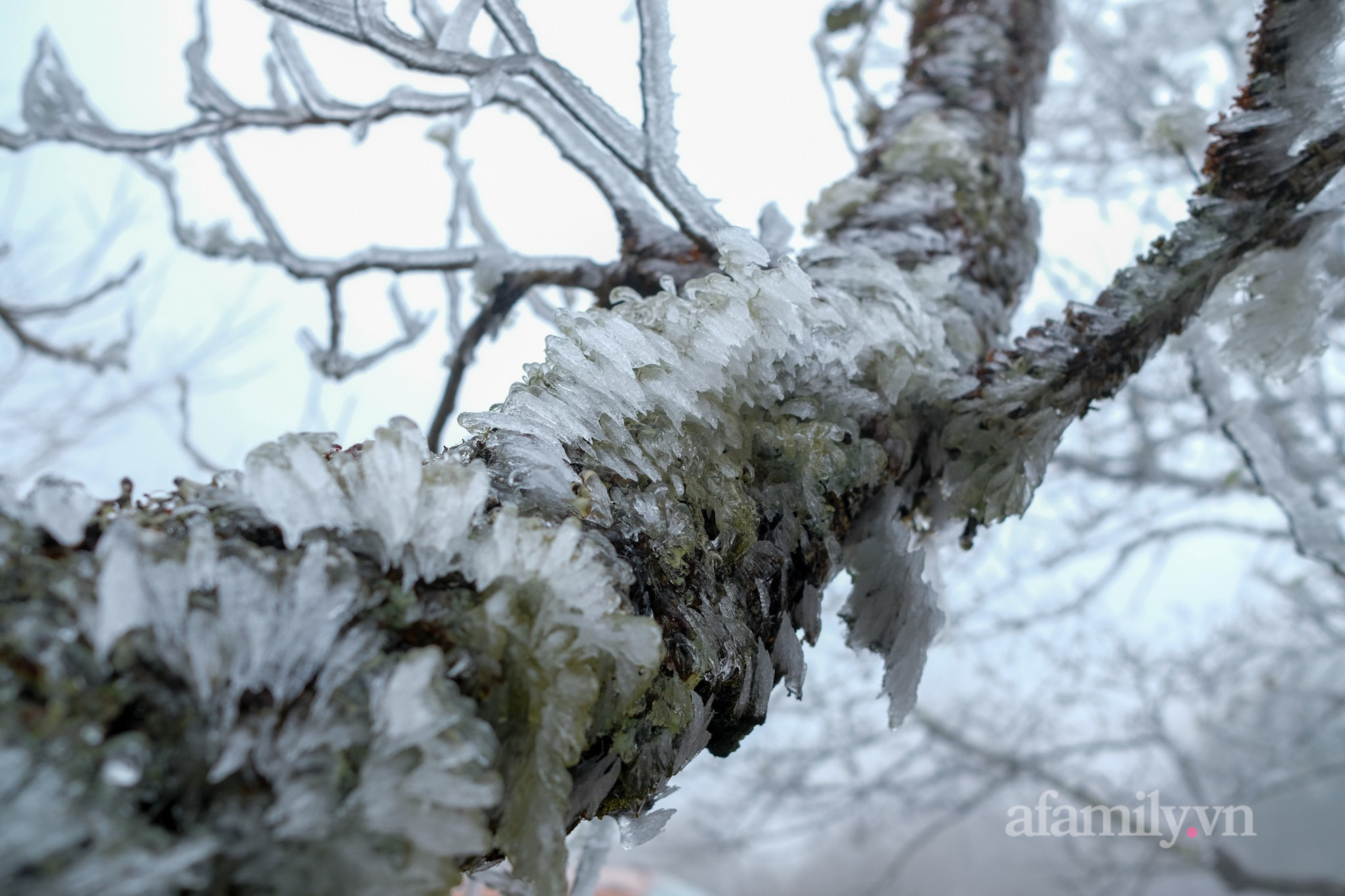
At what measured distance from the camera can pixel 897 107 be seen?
1155mm

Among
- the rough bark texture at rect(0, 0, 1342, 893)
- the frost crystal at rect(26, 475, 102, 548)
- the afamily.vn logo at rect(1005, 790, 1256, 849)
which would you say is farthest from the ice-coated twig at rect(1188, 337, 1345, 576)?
Answer: the frost crystal at rect(26, 475, 102, 548)

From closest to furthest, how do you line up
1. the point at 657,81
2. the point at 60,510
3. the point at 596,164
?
the point at 60,510 → the point at 657,81 → the point at 596,164

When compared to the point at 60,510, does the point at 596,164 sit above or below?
above

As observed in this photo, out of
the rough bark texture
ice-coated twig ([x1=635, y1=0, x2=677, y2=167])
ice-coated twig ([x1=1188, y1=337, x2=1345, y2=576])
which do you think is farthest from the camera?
ice-coated twig ([x1=1188, y1=337, x2=1345, y2=576])

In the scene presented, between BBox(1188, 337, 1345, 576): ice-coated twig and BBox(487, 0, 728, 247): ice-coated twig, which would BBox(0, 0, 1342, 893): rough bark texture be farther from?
BBox(1188, 337, 1345, 576): ice-coated twig

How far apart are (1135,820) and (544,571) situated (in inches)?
136

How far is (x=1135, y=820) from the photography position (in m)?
2.94

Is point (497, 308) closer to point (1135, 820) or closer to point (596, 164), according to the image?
point (596, 164)

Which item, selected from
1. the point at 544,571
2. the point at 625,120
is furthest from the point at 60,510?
the point at 625,120

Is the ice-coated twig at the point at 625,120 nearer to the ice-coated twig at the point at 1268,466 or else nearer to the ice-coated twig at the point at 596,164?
the ice-coated twig at the point at 596,164

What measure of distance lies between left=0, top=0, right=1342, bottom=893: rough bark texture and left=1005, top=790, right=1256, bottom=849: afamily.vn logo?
4.24 feet

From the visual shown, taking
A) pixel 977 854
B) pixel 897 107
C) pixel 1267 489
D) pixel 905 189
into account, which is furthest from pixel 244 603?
pixel 977 854

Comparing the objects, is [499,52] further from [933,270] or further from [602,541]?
[602,541]

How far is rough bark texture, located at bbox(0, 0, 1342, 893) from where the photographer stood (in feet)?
0.77
